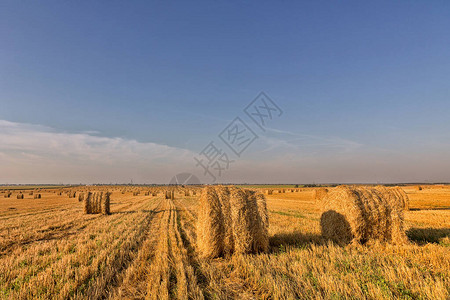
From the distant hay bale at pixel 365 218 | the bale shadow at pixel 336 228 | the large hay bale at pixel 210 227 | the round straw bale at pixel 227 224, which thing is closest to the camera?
the large hay bale at pixel 210 227

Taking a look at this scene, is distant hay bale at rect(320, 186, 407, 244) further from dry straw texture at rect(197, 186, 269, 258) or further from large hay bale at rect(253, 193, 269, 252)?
dry straw texture at rect(197, 186, 269, 258)

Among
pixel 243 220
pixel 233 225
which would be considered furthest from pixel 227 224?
pixel 243 220

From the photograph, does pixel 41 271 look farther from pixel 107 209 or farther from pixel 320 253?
pixel 107 209

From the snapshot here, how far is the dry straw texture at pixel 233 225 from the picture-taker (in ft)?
21.0

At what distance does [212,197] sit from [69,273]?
376 cm

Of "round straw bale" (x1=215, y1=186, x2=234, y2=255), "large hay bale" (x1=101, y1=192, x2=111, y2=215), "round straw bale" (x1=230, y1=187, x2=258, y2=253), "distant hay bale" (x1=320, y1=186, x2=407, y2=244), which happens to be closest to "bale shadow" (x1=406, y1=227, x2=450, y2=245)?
"distant hay bale" (x1=320, y1=186, x2=407, y2=244)

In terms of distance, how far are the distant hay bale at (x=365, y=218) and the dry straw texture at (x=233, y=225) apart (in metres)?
2.90

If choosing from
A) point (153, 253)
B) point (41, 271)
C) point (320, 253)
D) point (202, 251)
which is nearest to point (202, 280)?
point (202, 251)

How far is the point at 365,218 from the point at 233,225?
430 cm

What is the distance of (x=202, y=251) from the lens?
21.5 ft

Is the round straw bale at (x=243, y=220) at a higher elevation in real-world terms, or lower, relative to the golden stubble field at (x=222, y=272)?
higher

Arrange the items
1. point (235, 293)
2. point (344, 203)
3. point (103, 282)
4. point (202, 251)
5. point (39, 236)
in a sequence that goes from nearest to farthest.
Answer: point (235, 293) → point (103, 282) → point (202, 251) → point (344, 203) → point (39, 236)

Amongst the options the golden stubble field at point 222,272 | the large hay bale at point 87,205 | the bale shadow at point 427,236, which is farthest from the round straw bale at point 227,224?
the large hay bale at point 87,205

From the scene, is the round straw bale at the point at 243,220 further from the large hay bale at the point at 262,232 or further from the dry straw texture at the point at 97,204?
the dry straw texture at the point at 97,204
